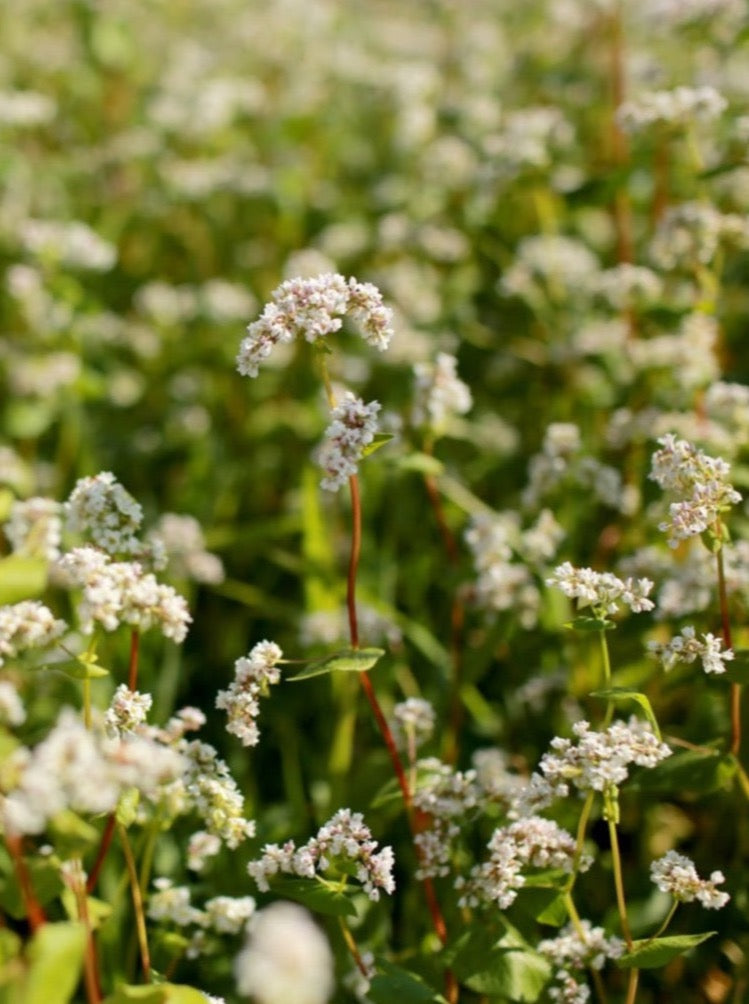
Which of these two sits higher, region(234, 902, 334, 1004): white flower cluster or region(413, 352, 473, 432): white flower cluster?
region(413, 352, 473, 432): white flower cluster

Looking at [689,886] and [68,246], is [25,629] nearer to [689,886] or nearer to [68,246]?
[689,886]

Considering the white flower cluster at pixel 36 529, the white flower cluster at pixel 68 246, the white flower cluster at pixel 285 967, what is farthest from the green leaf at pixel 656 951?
the white flower cluster at pixel 68 246

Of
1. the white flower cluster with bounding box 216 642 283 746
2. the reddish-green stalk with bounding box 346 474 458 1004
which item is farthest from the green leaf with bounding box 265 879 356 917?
the reddish-green stalk with bounding box 346 474 458 1004

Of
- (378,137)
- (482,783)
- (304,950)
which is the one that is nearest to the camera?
(304,950)

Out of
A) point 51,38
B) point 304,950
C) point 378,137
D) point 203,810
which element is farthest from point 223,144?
point 304,950

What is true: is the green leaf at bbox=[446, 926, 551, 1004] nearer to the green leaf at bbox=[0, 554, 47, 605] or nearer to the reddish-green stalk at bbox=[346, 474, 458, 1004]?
the reddish-green stalk at bbox=[346, 474, 458, 1004]

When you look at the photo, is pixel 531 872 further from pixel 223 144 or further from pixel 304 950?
pixel 223 144
